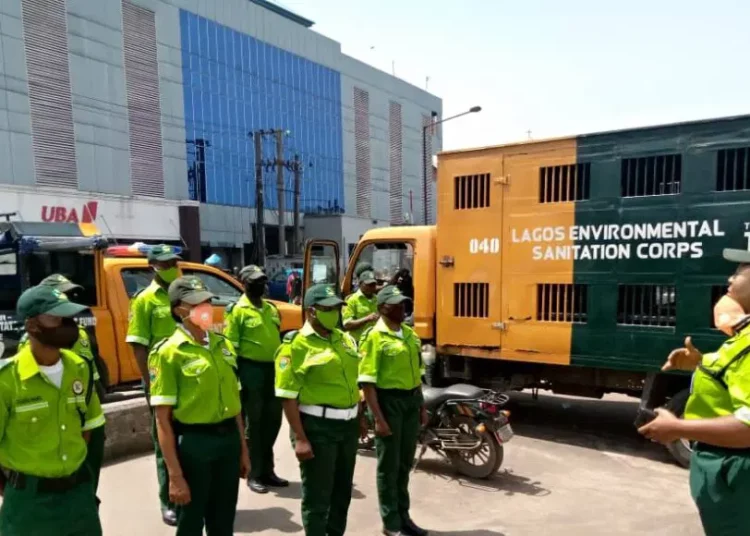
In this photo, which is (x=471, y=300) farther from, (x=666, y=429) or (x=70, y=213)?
(x=70, y=213)

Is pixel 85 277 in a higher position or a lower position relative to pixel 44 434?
higher

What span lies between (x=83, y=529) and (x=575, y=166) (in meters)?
4.82

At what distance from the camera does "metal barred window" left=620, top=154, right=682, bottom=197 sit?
17.0ft

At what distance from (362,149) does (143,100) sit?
1566 centimetres

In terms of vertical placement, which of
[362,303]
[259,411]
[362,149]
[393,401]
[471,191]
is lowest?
[259,411]

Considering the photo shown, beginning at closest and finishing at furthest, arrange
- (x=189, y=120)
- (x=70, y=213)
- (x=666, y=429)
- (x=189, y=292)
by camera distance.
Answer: (x=666, y=429) → (x=189, y=292) → (x=70, y=213) → (x=189, y=120)

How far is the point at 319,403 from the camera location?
3.40m

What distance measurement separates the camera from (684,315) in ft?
16.8

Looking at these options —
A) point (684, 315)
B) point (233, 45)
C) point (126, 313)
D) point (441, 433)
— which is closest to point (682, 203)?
point (684, 315)

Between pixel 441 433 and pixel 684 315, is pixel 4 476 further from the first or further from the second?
pixel 684 315

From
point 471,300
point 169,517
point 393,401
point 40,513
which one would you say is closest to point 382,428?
point 393,401

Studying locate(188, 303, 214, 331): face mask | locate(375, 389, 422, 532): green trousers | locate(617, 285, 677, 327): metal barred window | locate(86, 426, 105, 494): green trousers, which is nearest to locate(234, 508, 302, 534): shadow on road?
locate(375, 389, 422, 532): green trousers

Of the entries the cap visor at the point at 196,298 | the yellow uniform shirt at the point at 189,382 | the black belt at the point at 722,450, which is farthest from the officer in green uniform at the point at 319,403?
the black belt at the point at 722,450

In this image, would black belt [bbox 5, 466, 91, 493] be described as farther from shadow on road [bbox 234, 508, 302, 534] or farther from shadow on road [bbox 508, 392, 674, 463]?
shadow on road [bbox 508, 392, 674, 463]
